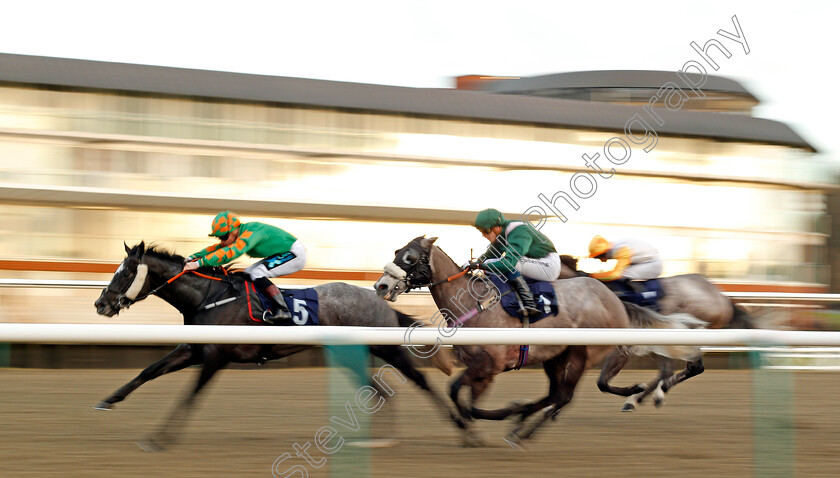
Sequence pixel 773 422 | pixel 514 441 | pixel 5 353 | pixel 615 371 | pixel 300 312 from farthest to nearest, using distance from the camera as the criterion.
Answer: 1. pixel 300 312
2. pixel 615 371
3. pixel 514 441
4. pixel 773 422
5. pixel 5 353

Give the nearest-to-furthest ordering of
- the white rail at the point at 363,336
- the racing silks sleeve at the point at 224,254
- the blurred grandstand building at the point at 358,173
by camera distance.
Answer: the white rail at the point at 363,336 < the racing silks sleeve at the point at 224,254 < the blurred grandstand building at the point at 358,173

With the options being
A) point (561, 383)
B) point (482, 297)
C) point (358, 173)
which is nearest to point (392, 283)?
point (482, 297)

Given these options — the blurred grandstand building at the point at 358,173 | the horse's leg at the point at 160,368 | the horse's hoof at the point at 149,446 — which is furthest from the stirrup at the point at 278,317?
the blurred grandstand building at the point at 358,173

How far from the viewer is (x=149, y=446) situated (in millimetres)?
2230

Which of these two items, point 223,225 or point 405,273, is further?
point 223,225

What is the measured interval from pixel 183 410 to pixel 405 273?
2.15 meters

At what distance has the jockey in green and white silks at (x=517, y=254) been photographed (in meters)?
4.38

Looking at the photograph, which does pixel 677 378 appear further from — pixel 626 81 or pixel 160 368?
pixel 626 81

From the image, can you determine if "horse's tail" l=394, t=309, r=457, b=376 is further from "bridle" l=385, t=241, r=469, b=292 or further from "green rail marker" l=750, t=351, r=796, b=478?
"bridle" l=385, t=241, r=469, b=292

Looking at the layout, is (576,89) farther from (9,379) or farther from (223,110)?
(9,379)

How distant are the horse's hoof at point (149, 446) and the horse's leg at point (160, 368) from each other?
0.12m

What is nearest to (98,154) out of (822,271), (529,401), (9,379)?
(529,401)

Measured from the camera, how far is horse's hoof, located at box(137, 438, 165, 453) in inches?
86.7

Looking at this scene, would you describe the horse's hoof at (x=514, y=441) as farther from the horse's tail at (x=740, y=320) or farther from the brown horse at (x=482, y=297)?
A: the horse's tail at (x=740, y=320)
